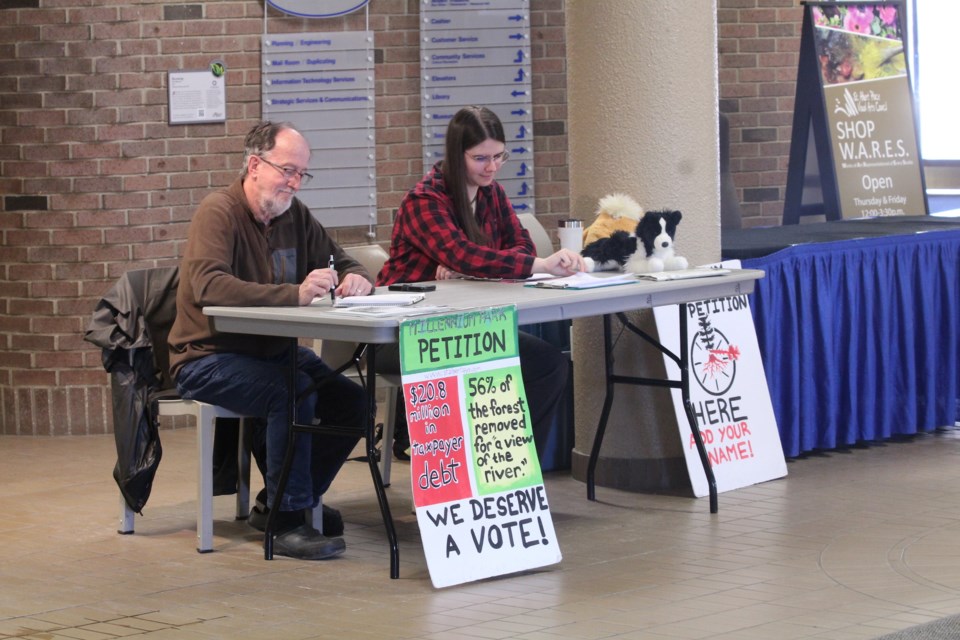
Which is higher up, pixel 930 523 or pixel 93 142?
pixel 93 142

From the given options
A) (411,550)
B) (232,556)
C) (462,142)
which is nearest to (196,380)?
(232,556)

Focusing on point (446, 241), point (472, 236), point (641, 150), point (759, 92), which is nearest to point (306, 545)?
point (446, 241)

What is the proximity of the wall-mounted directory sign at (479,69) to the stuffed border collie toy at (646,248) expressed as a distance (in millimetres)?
2405

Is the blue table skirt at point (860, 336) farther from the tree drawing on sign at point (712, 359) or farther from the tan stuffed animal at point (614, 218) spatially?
the tan stuffed animal at point (614, 218)

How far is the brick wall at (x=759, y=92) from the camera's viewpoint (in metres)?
8.34

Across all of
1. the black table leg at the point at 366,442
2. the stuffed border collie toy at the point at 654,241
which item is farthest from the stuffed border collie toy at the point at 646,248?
the black table leg at the point at 366,442

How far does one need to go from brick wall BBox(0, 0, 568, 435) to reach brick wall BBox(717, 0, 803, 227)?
2203 mm

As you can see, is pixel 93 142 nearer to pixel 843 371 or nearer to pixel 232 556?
pixel 232 556

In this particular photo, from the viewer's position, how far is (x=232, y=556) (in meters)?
5.04

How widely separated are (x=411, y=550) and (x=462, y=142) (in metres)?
1.56

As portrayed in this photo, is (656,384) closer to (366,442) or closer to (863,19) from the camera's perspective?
(366,442)

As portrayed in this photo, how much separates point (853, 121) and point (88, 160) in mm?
4174

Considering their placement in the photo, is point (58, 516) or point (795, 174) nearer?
point (58, 516)

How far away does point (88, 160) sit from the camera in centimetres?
738
